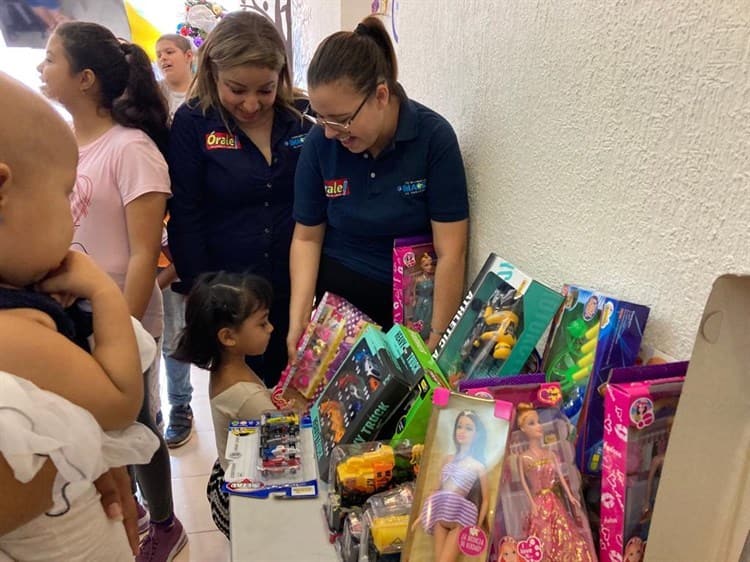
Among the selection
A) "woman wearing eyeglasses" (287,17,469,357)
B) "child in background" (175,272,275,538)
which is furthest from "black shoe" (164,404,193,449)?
"woman wearing eyeglasses" (287,17,469,357)

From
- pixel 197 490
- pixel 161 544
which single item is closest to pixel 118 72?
pixel 161 544

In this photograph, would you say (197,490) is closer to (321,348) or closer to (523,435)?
(321,348)

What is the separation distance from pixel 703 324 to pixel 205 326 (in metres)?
1.16

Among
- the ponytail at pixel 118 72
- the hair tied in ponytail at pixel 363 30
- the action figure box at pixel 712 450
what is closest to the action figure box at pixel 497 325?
the action figure box at pixel 712 450

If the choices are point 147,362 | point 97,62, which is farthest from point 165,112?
point 147,362

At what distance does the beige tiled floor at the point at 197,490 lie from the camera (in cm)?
177

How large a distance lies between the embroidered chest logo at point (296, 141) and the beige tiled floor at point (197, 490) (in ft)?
4.03

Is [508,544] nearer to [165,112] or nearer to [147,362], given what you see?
[147,362]

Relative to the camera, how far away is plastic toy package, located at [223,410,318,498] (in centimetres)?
97

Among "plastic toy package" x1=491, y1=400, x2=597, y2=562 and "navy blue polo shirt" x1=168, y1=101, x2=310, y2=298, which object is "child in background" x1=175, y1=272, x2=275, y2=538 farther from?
"plastic toy package" x1=491, y1=400, x2=597, y2=562

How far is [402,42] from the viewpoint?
6.38 ft

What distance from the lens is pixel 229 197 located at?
158 centimetres

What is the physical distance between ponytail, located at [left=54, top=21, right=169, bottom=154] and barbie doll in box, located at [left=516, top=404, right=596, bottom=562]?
1.23m

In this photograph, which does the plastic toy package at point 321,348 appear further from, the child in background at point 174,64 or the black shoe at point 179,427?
the child in background at point 174,64
